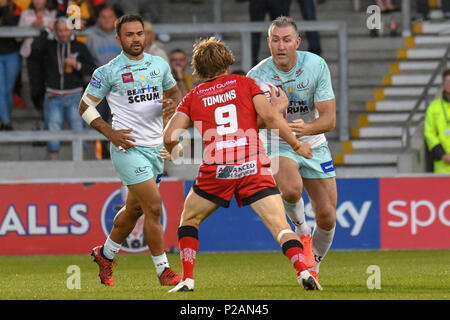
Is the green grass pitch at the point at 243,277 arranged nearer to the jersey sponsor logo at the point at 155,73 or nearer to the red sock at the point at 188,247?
the red sock at the point at 188,247

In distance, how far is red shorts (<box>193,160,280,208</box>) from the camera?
8336 millimetres

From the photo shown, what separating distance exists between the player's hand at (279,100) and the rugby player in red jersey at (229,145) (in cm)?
18

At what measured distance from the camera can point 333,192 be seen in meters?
9.98

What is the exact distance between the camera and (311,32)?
53.7ft

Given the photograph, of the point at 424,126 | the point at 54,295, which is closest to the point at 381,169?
the point at 424,126

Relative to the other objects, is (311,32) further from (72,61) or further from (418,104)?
(72,61)

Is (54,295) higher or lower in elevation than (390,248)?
higher

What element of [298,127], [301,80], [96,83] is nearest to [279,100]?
[298,127]

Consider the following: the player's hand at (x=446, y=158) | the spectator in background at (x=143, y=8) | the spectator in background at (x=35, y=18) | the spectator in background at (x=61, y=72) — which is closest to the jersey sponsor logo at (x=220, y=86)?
the spectator in background at (x=61, y=72)

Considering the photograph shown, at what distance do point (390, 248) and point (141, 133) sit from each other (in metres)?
5.59

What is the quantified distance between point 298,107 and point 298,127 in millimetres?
814

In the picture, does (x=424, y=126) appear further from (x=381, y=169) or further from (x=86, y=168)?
(x=86, y=168)

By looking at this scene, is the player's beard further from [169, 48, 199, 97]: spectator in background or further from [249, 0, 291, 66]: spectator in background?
[249, 0, 291, 66]: spectator in background

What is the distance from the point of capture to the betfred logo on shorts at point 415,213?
47.3ft
